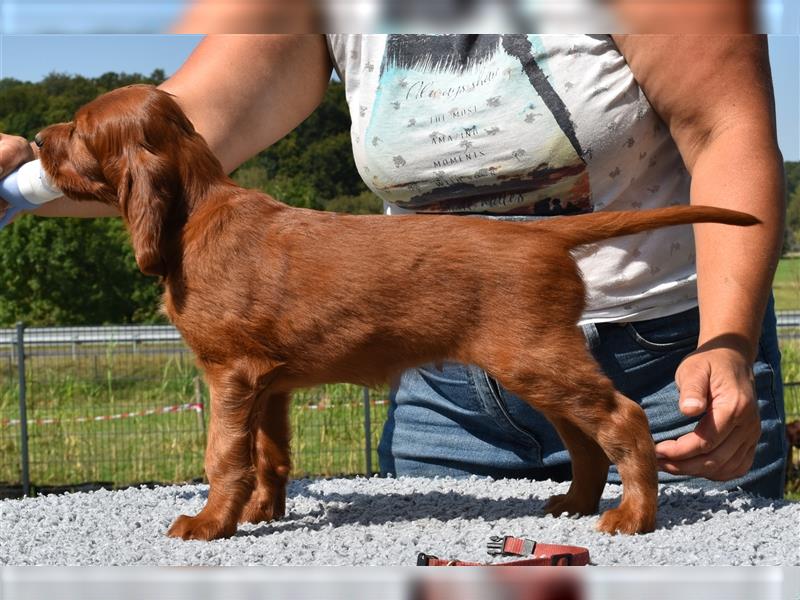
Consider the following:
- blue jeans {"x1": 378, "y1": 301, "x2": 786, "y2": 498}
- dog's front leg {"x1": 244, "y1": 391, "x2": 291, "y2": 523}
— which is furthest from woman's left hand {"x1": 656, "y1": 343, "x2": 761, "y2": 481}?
dog's front leg {"x1": 244, "y1": 391, "x2": 291, "y2": 523}

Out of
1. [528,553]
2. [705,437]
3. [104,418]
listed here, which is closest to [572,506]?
[705,437]

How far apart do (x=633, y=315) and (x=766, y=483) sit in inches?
20.9

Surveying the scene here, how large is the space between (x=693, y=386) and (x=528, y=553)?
1.31 ft

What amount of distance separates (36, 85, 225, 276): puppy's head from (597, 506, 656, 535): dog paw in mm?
833

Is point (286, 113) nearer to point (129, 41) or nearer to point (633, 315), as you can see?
point (633, 315)

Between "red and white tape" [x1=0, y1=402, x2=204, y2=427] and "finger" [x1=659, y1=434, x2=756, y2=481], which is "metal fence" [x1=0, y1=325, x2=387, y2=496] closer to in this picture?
"red and white tape" [x1=0, y1=402, x2=204, y2=427]

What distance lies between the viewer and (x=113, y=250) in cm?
780

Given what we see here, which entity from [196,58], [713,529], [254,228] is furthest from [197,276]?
[713,529]

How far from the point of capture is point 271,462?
1823mm

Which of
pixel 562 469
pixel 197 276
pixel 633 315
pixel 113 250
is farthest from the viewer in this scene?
pixel 113 250

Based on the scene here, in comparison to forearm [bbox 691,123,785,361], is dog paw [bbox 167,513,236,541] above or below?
below

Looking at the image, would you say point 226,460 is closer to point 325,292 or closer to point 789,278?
point 325,292

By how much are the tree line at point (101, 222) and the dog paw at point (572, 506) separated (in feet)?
1.89

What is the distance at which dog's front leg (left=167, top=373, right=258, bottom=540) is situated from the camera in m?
Answer: 1.62
